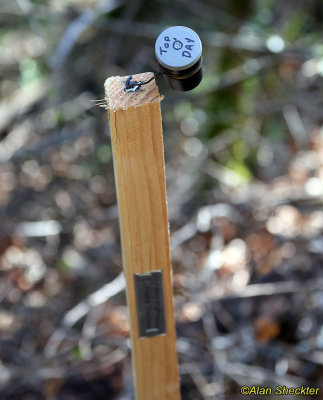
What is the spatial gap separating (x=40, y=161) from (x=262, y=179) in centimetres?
193

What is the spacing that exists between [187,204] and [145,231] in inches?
94.0

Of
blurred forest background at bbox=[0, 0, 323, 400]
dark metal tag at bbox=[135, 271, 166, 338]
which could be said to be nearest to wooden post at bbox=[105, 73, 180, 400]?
dark metal tag at bbox=[135, 271, 166, 338]

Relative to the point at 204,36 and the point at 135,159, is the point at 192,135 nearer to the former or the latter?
the point at 204,36

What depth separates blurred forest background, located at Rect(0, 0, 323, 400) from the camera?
2.71 metres

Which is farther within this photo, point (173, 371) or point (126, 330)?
point (126, 330)

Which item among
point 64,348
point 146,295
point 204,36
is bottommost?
point 64,348

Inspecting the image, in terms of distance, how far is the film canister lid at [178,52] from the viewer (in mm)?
1215

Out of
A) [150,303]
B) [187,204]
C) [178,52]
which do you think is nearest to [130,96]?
[178,52]

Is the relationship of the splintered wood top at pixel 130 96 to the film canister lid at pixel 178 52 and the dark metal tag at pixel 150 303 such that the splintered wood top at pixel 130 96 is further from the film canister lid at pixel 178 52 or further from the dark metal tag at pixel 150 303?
the dark metal tag at pixel 150 303

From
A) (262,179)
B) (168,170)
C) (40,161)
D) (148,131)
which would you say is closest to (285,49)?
(262,179)

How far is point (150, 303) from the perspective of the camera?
5.05 feet

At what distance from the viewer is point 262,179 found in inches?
163

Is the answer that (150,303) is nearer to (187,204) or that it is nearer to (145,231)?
(145,231)

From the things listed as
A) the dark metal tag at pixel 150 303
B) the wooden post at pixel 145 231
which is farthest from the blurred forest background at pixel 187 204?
the dark metal tag at pixel 150 303
